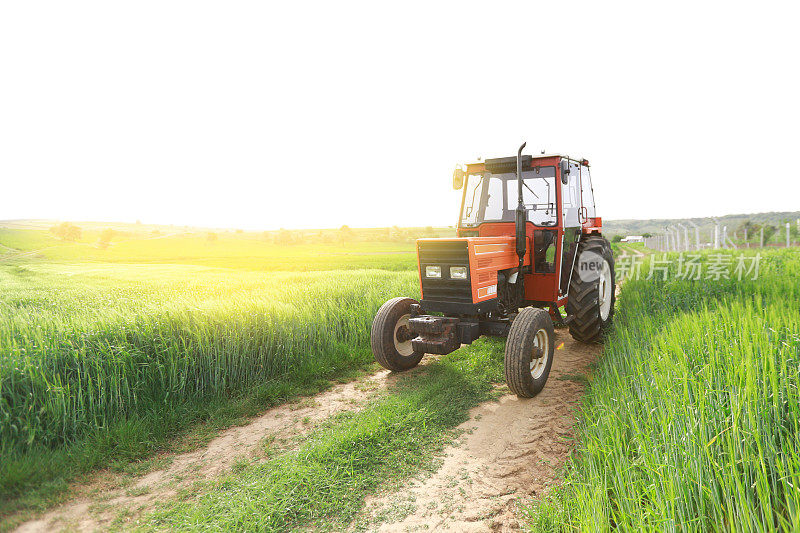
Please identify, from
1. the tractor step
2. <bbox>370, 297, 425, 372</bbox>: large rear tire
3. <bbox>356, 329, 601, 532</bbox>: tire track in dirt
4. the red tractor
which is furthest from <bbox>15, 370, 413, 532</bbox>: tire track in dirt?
<bbox>356, 329, 601, 532</bbox>: tire track in dirt

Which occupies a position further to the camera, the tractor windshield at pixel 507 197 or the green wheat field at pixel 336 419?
the tractor windshield at pixel 507 197

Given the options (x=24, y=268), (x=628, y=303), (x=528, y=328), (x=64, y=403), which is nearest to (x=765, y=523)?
(x=528, y=328)

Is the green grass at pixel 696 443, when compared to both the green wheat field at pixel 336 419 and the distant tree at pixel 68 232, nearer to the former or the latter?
Answer: the green wheat field at pixel 336 419

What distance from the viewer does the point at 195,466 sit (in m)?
3.40

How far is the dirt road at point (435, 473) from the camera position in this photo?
9.05ft

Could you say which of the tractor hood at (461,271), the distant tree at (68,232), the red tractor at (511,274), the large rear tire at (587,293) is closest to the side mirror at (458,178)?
the red tractor at (511,274)

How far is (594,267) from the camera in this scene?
244 inches

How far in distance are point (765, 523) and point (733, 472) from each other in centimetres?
21

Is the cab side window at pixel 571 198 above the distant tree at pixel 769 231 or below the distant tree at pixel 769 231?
above

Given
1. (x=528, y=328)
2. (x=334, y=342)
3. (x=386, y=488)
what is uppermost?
(x=528, y=328)

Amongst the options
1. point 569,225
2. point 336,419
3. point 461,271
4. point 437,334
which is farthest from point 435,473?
point 569,225

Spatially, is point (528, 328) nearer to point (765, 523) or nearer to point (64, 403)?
point (765, 523)

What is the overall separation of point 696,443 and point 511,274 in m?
3.50

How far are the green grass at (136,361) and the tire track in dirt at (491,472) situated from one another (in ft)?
6.86
